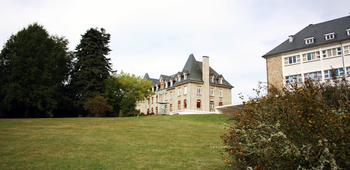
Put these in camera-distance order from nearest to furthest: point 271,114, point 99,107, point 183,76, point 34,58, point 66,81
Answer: point 271,114, point 34,58, point 99,107, point 66,81, point 183,76

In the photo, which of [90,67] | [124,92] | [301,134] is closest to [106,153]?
[301,134]

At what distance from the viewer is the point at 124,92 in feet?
135

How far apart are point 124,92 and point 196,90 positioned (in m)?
15.2

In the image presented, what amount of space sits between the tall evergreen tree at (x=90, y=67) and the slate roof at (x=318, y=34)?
26.6 metres

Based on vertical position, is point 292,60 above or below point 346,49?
below

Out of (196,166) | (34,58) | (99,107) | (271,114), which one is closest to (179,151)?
(196,166)

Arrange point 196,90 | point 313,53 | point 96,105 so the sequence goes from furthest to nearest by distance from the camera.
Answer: point 196,90 → point 313,53 → point 96,105

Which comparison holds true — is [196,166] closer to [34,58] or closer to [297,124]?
[297,124]

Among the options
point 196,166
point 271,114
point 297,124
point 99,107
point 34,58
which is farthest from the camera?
point 99,107

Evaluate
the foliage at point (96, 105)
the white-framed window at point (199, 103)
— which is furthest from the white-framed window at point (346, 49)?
the foliage at point (96, 105)

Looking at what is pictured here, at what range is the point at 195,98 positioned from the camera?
47781 millimetres

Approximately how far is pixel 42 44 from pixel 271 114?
3328cm

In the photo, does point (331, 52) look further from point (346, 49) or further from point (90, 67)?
point (90, 67)

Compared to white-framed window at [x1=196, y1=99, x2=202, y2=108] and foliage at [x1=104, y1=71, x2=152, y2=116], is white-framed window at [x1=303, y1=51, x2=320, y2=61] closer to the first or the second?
white-framed window at [x1=196, y1=99, x2=202, y2=108]
